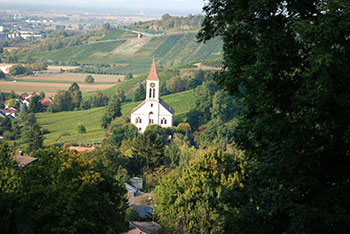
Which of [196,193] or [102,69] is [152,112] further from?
[102,69]

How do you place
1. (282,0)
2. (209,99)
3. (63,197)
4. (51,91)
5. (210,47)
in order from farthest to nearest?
(210,47), (51,91), (209,99), (63,197), (282,0)

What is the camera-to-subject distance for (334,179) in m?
8.52

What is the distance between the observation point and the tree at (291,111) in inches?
320

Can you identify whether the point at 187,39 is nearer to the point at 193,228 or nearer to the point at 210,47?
the point at 210,47

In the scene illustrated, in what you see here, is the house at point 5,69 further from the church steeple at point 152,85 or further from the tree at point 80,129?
the church steeple at point 152,85

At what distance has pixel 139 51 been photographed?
183875mm

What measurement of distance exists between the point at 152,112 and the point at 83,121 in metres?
14.4

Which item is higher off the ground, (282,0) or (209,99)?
(282,0)

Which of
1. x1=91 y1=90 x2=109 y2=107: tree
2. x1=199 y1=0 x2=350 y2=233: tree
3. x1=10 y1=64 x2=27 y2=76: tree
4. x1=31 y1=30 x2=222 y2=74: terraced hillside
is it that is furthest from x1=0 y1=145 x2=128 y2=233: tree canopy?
x1=10 y1=64 x2=27 y2=76: tree

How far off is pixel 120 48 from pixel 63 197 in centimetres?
17098

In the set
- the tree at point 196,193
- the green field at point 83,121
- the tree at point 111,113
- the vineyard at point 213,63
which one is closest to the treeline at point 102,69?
the vineyard at point 213,63

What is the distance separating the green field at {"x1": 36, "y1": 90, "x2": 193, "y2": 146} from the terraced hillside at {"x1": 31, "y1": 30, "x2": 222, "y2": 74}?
59.3 meters

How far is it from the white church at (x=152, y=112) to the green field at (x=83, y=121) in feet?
14.8

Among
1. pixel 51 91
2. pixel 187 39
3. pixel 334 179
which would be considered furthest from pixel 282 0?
pixel 187 39
